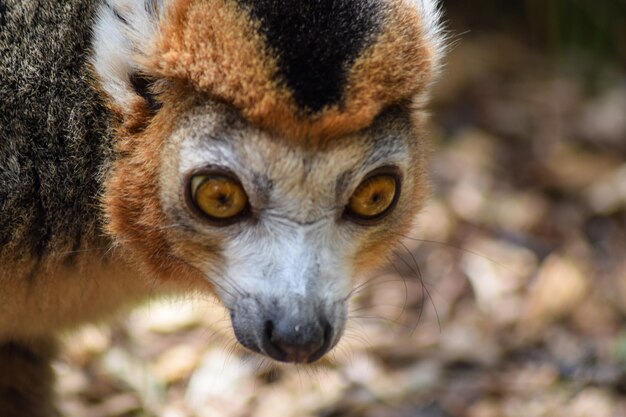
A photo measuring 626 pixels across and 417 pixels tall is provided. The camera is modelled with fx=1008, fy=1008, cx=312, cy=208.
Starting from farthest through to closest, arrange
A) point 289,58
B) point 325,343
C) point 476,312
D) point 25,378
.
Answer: point 476,312 → point 25,378 → point 325,343 → point 289,58

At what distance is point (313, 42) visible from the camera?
3.91m

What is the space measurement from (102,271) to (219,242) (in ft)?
2.61

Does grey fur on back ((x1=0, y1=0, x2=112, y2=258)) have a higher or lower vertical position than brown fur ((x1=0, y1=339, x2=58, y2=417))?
higher

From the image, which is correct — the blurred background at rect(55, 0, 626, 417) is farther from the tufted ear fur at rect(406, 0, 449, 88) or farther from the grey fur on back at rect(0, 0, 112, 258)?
the grey fur on back at rect(0, 0, 112, 258)

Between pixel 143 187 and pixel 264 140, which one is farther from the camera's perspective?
pixel 143 187

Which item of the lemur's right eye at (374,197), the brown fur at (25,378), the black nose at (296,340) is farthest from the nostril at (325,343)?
the brown fur at (25,378)

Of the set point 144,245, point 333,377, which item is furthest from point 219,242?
point 333,377

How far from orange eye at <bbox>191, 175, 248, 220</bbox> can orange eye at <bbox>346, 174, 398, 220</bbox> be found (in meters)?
0.48

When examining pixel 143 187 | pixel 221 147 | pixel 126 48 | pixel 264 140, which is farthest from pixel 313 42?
pixel 143 187

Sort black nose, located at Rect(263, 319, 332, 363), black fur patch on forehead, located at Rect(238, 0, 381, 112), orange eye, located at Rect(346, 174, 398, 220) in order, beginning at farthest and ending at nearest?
orange eye, located at Rect(346, 174, 398, 220) < black nose, located at Rect(263, 319, 332, 363) < black fur patch on forehead, located at Rect(238, 0, 381, 112)

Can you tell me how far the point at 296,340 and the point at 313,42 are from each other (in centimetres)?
119

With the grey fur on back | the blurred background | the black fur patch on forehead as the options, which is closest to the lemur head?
the black fur patch on forehead

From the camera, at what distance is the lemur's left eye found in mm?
4312

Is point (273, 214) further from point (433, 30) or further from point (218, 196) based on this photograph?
point (433, 30)
